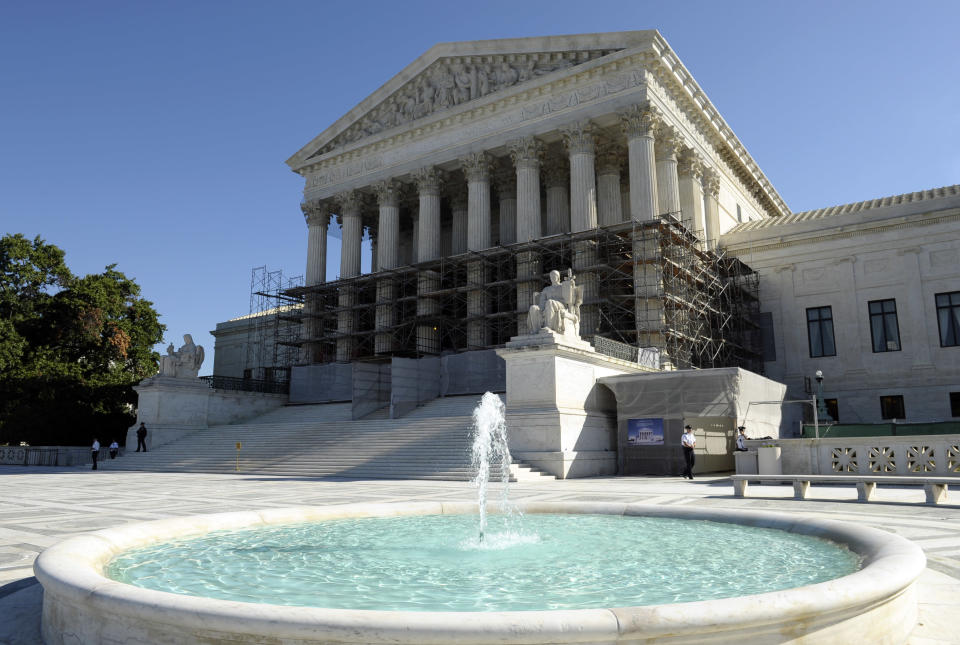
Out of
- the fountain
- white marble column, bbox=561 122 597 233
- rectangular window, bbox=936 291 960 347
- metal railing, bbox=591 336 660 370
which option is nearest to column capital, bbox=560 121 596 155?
white marble column, bbox=561 122 597 233

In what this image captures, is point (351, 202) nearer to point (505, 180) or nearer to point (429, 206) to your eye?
point (429, 206)

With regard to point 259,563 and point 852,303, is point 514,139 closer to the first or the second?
point 852,303

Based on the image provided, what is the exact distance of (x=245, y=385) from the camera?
1704 inches

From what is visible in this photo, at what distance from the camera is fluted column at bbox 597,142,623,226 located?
42.7m

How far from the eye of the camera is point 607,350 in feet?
96.2

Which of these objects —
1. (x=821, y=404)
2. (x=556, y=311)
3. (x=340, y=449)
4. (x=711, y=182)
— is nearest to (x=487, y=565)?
(x=556, y=311)

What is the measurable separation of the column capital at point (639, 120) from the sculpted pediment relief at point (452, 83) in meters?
4.16

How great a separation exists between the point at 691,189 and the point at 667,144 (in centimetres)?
380

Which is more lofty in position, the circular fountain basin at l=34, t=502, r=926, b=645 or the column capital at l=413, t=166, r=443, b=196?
the column capital at l=413, t=166, r=443, b=196

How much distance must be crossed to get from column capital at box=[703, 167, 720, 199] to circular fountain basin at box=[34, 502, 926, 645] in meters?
42.4

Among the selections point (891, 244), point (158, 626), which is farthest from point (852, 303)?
point (158, 626)

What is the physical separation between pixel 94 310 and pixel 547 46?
30.3m

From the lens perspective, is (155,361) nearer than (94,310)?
No

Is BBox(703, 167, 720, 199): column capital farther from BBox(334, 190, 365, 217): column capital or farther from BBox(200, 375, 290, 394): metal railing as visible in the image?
BBox(200, 375, 290, 394): metal railing
